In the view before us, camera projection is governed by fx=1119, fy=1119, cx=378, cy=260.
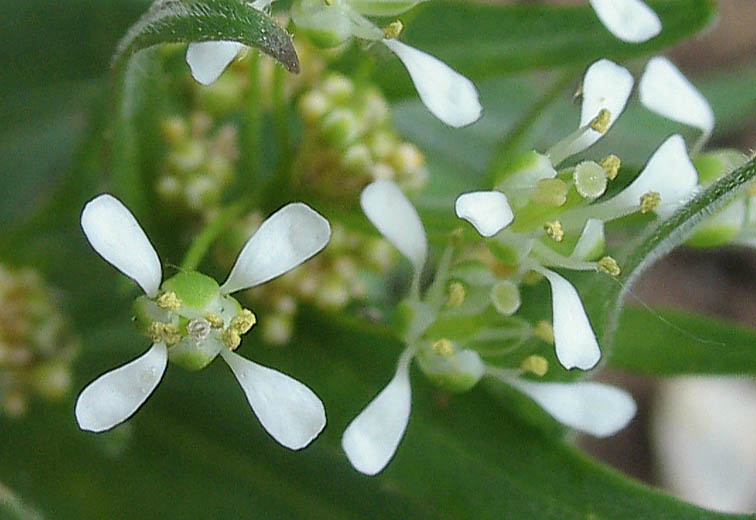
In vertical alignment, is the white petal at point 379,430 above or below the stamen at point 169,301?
below

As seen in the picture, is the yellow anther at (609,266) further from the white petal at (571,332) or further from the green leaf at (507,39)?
the green leaf at (507,39)

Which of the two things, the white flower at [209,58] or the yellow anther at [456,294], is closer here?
the white flower at [209,58]

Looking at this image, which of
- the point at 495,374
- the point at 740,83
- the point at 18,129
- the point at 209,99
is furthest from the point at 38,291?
the point at 740,83

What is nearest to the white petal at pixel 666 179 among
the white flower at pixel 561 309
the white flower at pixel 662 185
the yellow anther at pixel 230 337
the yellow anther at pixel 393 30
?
the white flower at pixel 662 185

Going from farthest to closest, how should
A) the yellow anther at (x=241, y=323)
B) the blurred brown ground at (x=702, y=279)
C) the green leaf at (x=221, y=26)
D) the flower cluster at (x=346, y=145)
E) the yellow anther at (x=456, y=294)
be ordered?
the blurred brown ground at (x=702, y=279) → the flower cluster at (x=346, y=145) → the yellow anther at (x=456, y=294) → the yellow anther at (x=241, y=323) → the green leaf at (x=221, y=26)

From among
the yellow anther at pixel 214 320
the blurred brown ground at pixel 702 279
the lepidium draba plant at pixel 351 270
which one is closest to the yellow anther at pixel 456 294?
the lepidium draba plant at pixel 351 270

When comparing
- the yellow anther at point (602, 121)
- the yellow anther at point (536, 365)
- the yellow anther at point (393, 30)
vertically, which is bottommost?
the yellow anther at point (536, 365)

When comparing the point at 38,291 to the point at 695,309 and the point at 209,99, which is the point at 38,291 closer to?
the point at 209,99

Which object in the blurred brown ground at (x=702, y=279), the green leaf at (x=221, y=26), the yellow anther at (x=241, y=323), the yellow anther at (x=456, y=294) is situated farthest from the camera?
→ the blurred brown ground at (x=702, y=279)
